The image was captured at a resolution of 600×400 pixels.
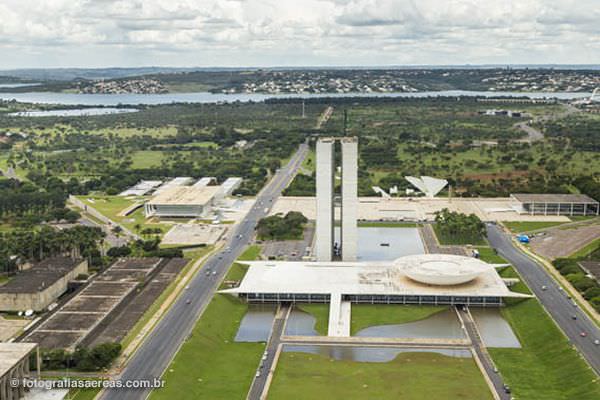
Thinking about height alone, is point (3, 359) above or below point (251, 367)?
above

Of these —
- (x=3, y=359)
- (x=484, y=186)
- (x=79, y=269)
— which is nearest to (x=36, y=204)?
(x=79, y=269)

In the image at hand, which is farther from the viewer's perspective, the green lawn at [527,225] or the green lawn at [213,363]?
the green lawn at [527,225]

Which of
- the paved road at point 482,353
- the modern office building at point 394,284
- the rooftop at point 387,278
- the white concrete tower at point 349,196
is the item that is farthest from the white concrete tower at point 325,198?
the paved road at point 482,353

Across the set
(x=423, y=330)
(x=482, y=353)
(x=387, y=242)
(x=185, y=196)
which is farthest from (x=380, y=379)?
(x=185, y=196)

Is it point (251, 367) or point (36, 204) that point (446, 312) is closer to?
point (251, 367)

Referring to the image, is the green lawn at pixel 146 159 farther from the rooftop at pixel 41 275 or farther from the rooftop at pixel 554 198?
the rooftop at pixel 554 198

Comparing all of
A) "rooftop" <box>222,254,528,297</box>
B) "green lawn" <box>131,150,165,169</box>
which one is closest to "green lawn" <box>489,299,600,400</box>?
"rooftop" <box>222,254,528,297</box>
